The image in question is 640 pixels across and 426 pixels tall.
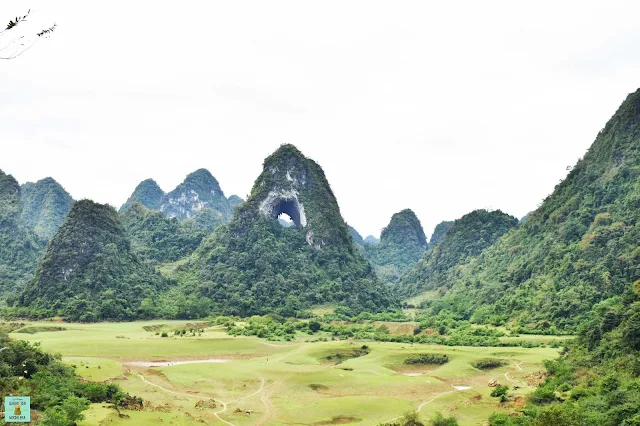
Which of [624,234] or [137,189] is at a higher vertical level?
[137,189]

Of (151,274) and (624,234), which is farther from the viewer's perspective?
(151,274)

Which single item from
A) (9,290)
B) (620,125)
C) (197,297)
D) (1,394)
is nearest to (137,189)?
(9,290)

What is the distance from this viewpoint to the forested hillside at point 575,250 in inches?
1924

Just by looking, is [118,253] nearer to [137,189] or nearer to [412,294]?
[412,294]

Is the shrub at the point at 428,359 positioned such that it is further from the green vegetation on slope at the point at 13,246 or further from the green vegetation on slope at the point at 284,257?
the green vegetation on slope at the point at 13,246

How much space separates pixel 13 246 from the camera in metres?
85.1

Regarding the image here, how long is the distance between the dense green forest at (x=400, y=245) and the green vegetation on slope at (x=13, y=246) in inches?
2988

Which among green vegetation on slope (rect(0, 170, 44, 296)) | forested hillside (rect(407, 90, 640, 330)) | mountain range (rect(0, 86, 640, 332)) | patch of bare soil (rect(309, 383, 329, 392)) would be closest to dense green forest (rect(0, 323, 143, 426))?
patch of bare soil (rect(309, 383, 329, 392))

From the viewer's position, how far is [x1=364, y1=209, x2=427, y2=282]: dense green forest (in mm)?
137625

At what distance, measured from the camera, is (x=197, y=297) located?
230 feet

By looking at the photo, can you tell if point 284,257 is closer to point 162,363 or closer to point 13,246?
point 162,363

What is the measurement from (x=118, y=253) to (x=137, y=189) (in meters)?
89.6

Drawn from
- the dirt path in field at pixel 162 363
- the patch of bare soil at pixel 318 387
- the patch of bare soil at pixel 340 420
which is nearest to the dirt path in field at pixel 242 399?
the patch of bare soil at pixel 318 387

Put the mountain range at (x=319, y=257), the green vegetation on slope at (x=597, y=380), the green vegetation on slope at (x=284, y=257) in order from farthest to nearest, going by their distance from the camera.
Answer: the green vegetation on slope at (x=284, y=257) < the mountain range at (x=319, y=257) < the green vegetation on slope at (x=597, y=380)
